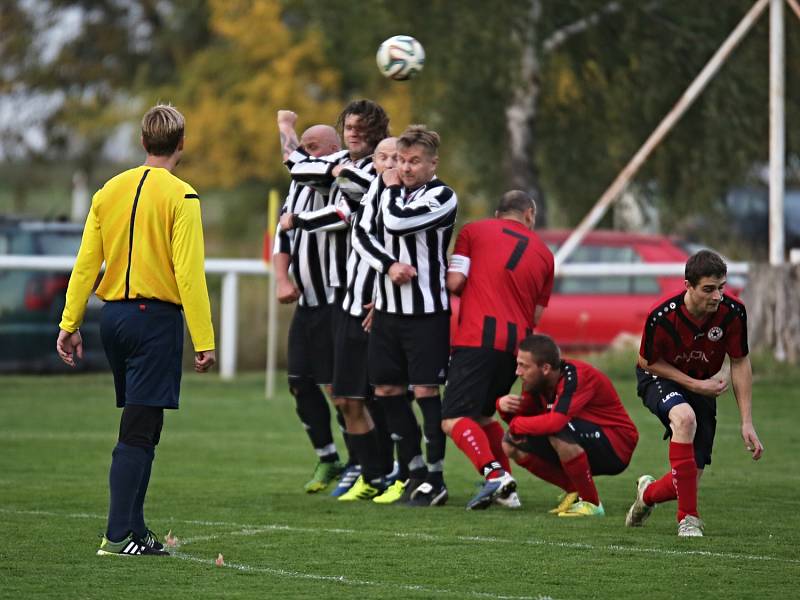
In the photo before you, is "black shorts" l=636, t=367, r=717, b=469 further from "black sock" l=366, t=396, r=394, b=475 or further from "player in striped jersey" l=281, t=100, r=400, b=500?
"black sock" l=366, t=396, r=394, b=475

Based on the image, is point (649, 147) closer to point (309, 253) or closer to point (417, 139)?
point (309, 253)

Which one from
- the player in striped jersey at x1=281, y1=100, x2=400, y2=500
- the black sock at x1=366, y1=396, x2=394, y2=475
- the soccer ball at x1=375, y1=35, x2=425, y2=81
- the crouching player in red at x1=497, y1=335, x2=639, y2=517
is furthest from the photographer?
the soccer ball at x1=375, y1=35, x2=425, y2=81

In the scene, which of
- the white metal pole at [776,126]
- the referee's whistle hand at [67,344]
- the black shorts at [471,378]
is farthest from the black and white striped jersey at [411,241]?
the white metal pole at [776,126]

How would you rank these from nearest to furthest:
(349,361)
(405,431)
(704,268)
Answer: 1. (704,268)
2. (405,431)
3. (349,361)

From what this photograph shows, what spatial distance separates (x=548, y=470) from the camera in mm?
9484

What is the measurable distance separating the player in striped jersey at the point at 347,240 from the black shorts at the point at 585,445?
1.11 metres

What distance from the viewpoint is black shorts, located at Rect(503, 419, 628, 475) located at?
9.34 meters

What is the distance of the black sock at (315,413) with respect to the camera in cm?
1064

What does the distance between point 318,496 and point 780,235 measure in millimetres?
10184

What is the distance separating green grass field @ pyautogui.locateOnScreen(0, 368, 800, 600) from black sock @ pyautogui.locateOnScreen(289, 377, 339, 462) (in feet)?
1.13

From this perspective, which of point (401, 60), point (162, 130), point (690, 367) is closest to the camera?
point (162, 130)

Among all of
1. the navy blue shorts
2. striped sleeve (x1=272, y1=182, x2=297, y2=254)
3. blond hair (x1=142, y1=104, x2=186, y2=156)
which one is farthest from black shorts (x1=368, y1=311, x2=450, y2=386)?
blond hair (x1=142, y1=104, x2=186, y2=156)

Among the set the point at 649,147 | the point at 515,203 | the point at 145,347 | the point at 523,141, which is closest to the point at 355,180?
the point at 515,203

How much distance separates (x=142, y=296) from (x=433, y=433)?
276 cm
